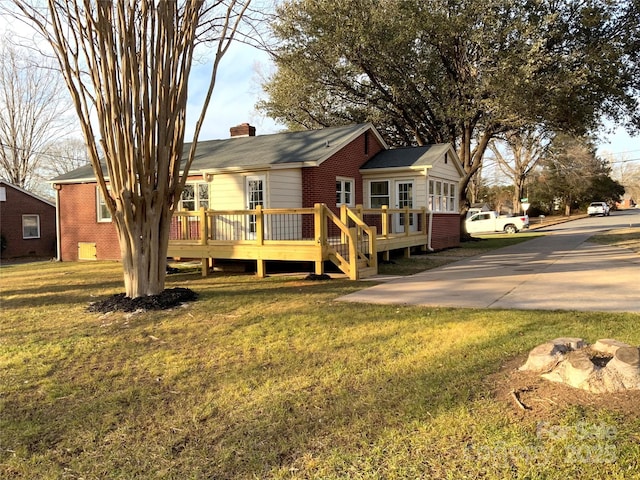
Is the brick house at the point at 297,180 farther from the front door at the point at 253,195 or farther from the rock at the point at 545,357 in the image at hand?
the rock at the point at 545,357

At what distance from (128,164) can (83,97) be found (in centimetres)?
139

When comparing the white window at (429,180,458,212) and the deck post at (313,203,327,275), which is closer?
the deck post at (313,203,327,275)

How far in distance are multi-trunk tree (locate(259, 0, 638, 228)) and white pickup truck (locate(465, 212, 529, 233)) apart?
1205cm

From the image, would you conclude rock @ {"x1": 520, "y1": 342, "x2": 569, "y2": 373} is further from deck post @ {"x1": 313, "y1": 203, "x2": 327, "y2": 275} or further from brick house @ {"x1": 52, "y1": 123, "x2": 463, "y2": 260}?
brick house @ {"x1": 52, "y1": 123, "x2": 463, "y2": 260}

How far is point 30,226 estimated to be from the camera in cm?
2589

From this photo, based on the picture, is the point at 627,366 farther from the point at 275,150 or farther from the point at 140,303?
the point at 275,150

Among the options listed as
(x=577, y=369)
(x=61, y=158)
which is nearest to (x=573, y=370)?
(x=577, y=369)

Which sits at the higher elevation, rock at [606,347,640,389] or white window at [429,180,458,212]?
white window at [429,180,458,212]

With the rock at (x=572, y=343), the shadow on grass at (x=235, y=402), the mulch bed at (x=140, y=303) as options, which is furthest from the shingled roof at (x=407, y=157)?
the rock at (x=572, y=343)

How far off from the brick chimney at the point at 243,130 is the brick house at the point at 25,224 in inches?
513

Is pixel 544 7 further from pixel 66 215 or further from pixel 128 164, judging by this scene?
pixel 66 215

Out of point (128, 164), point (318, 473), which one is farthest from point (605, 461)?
point (128, 164)

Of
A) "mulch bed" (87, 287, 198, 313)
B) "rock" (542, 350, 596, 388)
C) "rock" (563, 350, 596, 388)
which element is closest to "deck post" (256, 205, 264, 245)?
"mulch bed" (87, 287, 198, 313)

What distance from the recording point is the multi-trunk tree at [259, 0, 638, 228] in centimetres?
1656
